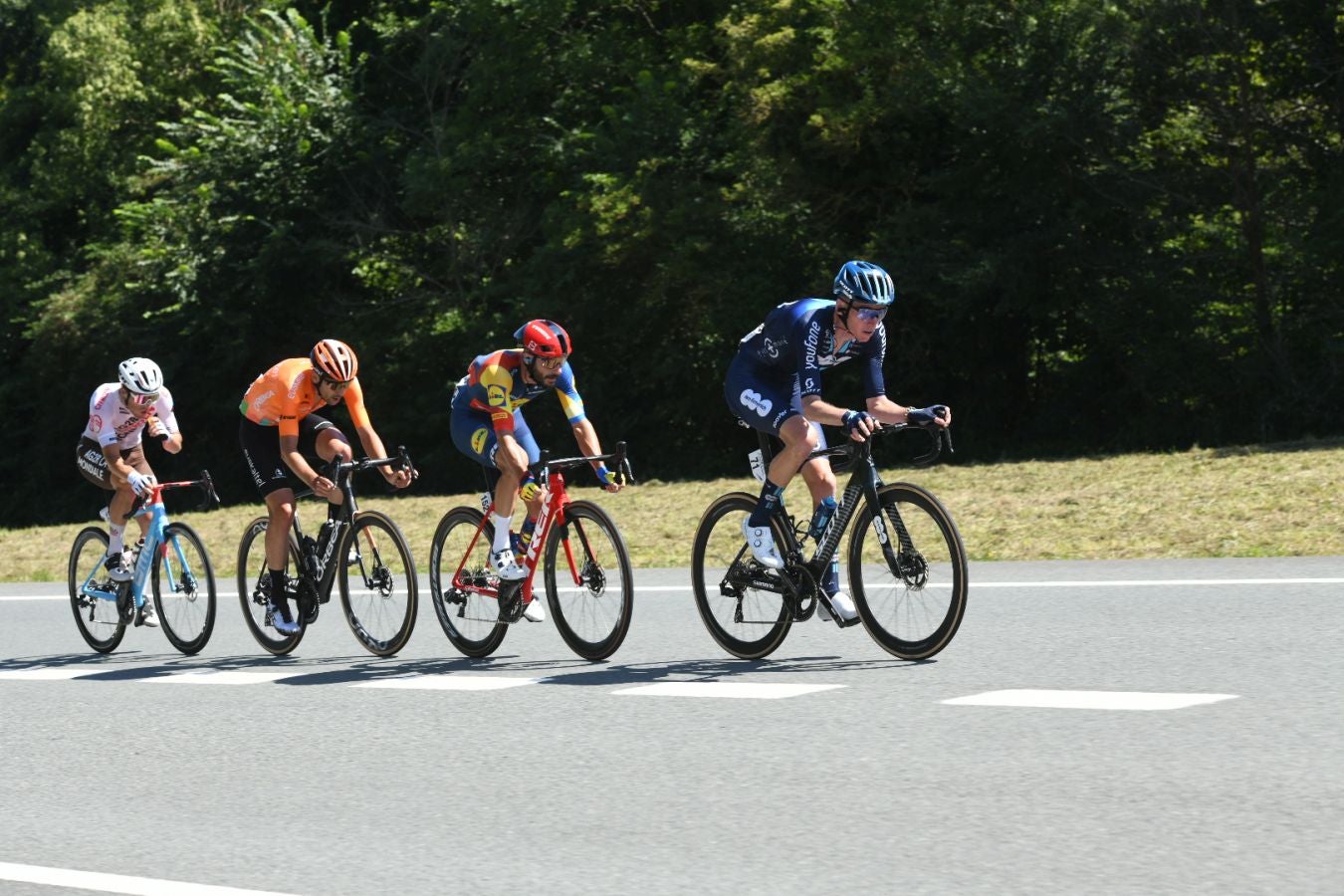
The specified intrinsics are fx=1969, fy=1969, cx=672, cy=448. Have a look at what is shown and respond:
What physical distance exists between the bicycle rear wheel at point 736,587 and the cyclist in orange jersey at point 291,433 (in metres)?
1.71

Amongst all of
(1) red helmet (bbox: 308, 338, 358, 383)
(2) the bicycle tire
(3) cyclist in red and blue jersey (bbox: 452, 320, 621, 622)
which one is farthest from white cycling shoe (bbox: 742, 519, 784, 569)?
(1) red helmet (bbox: 308, 338, 358, 383)

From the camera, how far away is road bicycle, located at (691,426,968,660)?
30.0 ft

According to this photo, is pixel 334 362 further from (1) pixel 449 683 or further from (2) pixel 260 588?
(1) pixel 449 683

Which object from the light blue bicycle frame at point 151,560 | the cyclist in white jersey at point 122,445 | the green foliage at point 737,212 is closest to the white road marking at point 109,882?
the light blue bicycle frame at point 151,560

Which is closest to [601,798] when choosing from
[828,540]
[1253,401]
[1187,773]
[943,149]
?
[1187,773]

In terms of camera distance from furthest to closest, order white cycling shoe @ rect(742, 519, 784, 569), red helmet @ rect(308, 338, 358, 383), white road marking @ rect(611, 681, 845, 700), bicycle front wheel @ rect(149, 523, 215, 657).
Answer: bicycle front wheel @ rect(149, 523, 215, 657) → red helmet @ rect(308, 338, 358, 383) → white cycling shoe @ rect(742, 519, 784, 569) → white road marking @ rect(611, 681, 845, 700)

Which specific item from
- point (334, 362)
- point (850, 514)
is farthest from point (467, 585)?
point (850, 514)

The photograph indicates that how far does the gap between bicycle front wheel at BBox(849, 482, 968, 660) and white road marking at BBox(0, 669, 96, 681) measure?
4.65m

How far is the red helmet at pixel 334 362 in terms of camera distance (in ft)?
35.3

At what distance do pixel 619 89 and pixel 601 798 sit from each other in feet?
95.9

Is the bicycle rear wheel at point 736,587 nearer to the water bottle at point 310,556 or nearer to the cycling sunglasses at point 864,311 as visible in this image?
the cycling sunglasses at point 864,311

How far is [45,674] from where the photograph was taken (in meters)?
11.4

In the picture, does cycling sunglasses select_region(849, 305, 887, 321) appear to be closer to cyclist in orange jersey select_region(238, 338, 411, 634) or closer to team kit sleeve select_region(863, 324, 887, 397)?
team kit sleeve select_region(863, 324, 887, 397)

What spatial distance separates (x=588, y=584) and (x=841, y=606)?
144 cm
